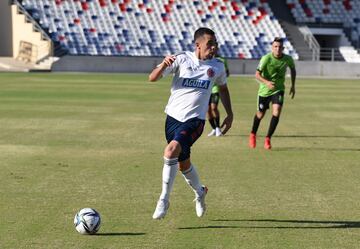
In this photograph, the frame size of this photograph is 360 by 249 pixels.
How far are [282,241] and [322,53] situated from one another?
147 ft

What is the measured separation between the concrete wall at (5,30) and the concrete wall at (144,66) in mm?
7569

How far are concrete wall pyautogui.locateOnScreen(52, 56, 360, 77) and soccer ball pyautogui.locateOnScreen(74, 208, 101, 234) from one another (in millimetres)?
37419

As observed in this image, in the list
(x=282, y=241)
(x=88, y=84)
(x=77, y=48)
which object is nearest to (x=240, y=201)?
(x=282, y=241)

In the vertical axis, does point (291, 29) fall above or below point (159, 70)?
below

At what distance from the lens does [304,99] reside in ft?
82.1

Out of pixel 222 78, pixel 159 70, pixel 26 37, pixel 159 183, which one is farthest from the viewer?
pixel 26 37

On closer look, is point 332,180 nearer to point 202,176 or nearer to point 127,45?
point 202,176

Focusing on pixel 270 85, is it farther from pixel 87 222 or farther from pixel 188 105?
pixel 87 222

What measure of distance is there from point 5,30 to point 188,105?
1756 inches

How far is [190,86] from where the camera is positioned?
7031 millimetres

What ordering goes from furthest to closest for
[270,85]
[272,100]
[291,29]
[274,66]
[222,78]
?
[291,29], [272,100], [274,66], [270,85], [222,78]

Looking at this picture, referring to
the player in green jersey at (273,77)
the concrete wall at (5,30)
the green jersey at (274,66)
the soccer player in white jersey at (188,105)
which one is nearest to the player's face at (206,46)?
the soccer player in white jersey at (188,105)

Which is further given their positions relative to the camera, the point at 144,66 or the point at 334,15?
the point at 334,15

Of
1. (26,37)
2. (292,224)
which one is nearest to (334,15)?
(26,37)
